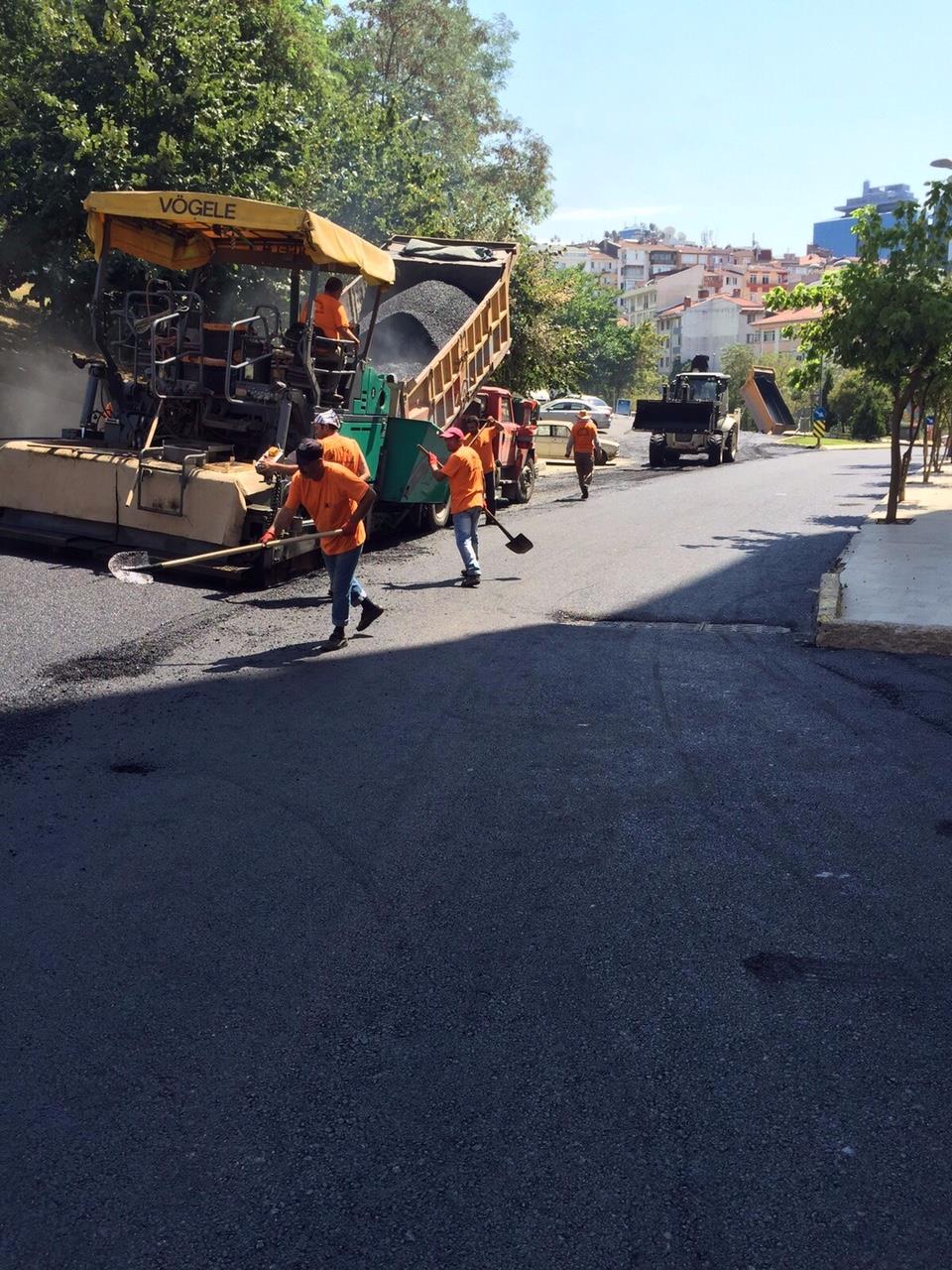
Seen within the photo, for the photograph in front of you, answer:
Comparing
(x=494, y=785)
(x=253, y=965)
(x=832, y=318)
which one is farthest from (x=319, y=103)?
(x=253, y=965)

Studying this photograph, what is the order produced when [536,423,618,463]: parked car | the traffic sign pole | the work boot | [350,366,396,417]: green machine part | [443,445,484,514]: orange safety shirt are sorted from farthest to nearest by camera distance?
the traffic sign pole → [536,423,618,463]: parked car → [350,366,396,417]: green machine part → [443,445,484,514]: orange safety shirt → the work boot

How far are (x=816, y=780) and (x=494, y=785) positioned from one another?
153 centimetres

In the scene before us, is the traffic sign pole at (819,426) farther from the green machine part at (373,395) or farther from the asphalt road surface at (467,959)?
the asphalt road surface at (467,959)

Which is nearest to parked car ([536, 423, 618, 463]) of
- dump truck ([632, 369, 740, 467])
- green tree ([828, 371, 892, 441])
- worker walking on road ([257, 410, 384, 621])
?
dump truck ([632, 369, 740, 467])

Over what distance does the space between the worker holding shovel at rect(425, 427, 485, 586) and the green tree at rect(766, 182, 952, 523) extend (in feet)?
23.5

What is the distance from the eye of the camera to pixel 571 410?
45938 millimetres

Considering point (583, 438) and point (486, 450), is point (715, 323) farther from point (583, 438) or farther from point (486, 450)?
point (486, 450)

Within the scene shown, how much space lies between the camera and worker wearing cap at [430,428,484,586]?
11.2 meters

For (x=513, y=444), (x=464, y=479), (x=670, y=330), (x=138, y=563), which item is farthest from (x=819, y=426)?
(x=670, y=330)

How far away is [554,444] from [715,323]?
97.0 metres

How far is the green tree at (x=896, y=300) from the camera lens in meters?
15.8

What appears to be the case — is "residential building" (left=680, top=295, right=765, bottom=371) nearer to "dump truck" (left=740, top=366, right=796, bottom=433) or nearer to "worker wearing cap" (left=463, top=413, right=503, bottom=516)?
"dump truck" (left=740, top=366, right=796, bottom=433)

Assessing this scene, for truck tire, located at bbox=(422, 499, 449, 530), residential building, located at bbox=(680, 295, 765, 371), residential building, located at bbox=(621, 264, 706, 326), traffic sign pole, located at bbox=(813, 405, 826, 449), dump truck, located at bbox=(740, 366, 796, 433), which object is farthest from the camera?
residential building, located at bbox=(621, 264, 706, 326)

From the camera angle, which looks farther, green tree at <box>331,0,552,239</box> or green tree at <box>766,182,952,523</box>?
green tree at <box>331,0,552,239</box>
